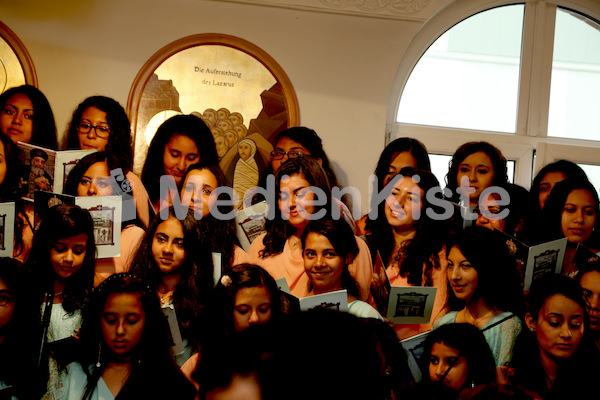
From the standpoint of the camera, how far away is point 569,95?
5680 mm

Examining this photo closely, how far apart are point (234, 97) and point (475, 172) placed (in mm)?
1886

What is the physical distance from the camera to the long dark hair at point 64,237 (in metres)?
3.37

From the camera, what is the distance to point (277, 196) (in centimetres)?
392

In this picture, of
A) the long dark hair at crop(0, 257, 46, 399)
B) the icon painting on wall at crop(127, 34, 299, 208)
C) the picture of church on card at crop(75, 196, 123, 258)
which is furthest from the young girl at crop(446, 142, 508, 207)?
the long dark hair at crop(0, 257, 46, 399)

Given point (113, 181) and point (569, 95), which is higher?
point (569, 95)

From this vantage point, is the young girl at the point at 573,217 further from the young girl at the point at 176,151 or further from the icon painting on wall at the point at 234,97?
the icon painting on wall at the point at 234,97

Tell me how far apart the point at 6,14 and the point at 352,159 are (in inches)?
103

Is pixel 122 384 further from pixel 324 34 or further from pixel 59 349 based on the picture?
pixel 324 34

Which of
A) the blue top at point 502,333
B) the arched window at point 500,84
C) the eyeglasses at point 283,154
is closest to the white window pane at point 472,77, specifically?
the arched window at point 500,84

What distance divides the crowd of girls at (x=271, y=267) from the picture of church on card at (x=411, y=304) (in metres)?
0.08

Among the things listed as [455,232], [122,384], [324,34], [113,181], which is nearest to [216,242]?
[113,181]

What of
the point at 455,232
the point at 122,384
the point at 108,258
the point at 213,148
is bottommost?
the point at 122,384

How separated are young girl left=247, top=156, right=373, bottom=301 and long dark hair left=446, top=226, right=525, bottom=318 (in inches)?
20.3

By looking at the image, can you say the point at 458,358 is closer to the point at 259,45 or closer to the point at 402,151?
the point at 402,151
